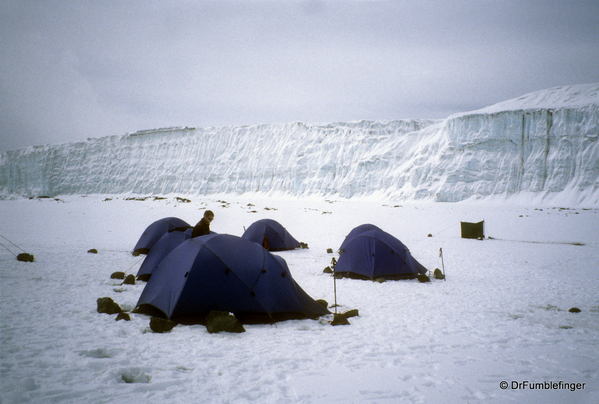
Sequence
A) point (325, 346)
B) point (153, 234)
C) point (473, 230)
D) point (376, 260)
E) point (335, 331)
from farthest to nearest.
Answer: point (473, 230) < point (153, 234) < point (376, 260) < point (335, 331) < point (325, 346)

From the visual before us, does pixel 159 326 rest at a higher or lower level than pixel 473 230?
lower

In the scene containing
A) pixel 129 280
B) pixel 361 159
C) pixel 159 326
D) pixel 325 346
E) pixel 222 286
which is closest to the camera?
pixel 325 346

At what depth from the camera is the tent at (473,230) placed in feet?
58.1

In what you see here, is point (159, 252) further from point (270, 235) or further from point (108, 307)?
point (270, 235)

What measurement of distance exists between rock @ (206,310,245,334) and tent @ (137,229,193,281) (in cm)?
393

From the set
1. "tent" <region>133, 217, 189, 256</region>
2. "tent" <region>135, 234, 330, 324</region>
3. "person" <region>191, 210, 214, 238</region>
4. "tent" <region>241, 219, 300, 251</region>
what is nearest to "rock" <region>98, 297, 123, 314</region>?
"tent" <region>135, 234, 330, 324</region>

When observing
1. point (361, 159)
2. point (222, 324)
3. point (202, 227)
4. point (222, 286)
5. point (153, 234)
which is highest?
point (361, 159)

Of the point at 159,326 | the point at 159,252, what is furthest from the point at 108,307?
the point at 159,252

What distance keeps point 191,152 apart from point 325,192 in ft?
106

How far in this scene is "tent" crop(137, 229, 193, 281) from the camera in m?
8.48

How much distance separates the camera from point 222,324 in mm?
5203

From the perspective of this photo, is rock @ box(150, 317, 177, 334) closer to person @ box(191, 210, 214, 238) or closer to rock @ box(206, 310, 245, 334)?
rock @ box(206, 310, 245, 334)

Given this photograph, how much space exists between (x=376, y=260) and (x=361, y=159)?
49784 mm

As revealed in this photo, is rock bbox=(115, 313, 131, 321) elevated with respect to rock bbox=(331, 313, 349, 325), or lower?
elevated
